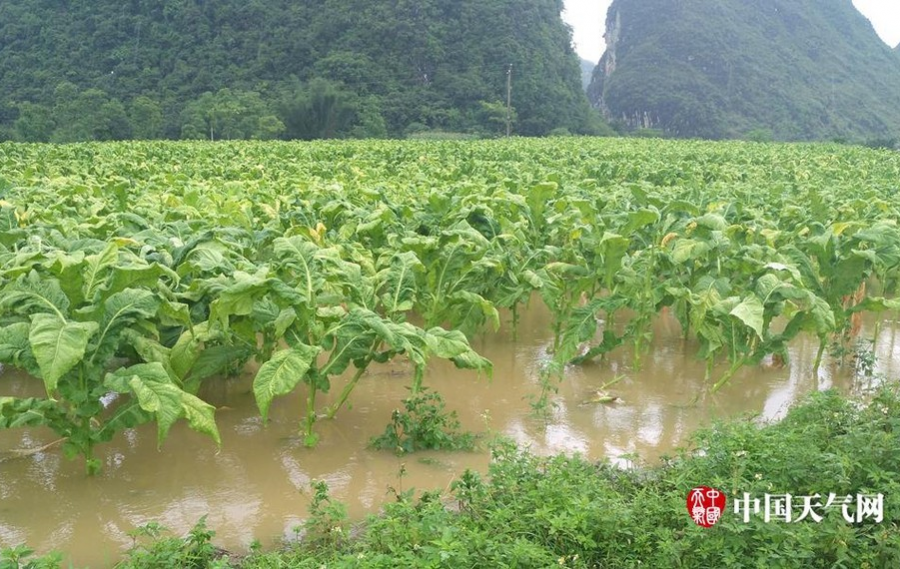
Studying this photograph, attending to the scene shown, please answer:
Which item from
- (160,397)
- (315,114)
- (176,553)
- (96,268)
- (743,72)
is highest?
(743,72)

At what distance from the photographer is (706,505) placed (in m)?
3.09

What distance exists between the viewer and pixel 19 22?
187 ft

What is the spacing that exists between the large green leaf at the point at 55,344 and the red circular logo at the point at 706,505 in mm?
2496

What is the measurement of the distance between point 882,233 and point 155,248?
4.71 m

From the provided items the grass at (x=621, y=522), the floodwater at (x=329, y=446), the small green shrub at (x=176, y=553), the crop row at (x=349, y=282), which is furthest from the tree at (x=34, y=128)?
the grass at (x=621, y=522)

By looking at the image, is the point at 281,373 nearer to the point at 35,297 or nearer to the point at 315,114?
the point at 35,297

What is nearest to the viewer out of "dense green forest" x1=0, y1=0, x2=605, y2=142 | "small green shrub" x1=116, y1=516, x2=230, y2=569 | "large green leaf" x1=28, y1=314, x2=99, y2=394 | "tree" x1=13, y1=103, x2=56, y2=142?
"small green shrub" x1=116, y1=516, x2=230, y2=569

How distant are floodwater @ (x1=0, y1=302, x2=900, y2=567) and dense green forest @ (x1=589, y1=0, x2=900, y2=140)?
68662mm

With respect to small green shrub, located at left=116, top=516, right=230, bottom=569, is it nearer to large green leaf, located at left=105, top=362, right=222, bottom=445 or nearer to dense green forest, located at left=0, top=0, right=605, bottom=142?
large green leaf, located at left=105, top=362, right=222, bottom=445

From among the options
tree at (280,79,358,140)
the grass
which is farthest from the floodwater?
tree at (280,79,358,140)

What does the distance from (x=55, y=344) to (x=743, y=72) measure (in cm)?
8500

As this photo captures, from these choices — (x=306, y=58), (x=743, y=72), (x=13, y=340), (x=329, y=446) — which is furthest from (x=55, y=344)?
(x=743, y=72)

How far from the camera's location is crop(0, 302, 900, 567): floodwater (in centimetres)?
362

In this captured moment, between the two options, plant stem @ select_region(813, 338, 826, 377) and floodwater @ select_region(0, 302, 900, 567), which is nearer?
floodwater @ select_region(0, 302, 900, 567)
